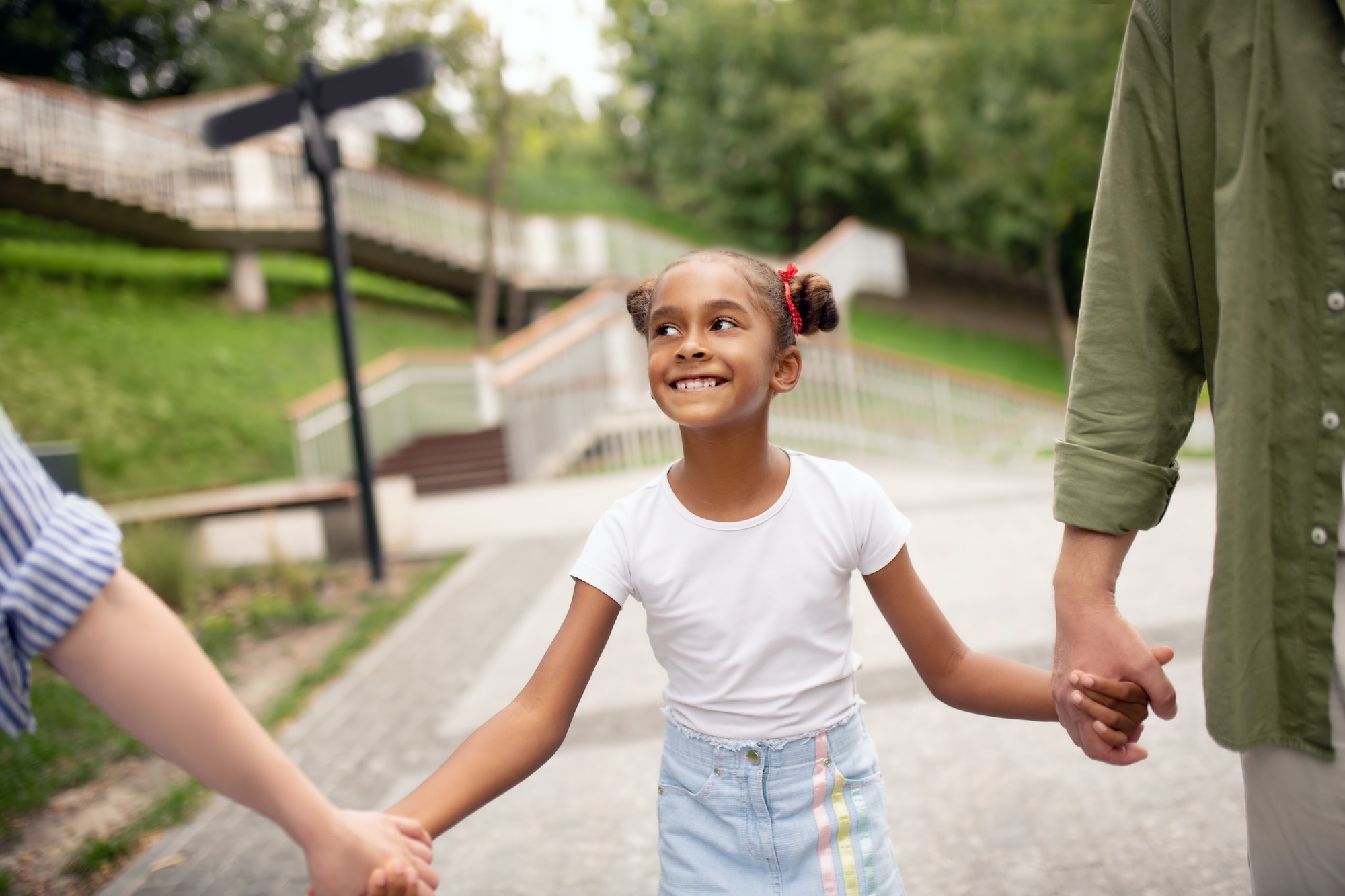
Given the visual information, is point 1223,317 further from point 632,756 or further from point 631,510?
point 632,756

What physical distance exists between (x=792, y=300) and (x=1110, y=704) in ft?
2.89

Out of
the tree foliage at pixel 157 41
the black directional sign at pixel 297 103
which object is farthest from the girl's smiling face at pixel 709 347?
the tree foliage at pixel 157 41

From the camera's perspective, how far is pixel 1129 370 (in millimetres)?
1445

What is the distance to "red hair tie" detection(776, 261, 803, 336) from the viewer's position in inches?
73.7

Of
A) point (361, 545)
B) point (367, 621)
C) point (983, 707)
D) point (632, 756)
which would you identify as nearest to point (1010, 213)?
point (361, 545)

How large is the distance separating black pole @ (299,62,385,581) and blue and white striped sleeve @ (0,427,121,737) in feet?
20.1

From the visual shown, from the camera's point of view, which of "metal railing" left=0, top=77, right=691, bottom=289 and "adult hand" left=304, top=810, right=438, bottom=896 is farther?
"metal railing" left=0, top=77, right=691, bottom=289

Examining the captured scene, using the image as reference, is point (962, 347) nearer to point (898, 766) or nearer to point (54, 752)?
point (898, 766)

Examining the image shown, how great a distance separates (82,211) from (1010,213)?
56.6 ft

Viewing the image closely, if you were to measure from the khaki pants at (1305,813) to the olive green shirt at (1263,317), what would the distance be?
2 cm

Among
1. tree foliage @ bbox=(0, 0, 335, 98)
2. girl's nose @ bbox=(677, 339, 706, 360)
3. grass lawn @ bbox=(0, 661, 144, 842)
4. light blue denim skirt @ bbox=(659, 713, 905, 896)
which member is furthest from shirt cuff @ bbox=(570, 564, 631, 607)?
tree foliage @ bbox=(0, 0, 335, 98)

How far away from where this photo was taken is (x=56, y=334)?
1435 cm

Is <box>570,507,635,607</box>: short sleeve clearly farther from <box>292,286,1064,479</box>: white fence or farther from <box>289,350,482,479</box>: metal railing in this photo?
<box>289,350,482,479</box>: metal railing

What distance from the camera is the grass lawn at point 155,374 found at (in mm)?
12633
